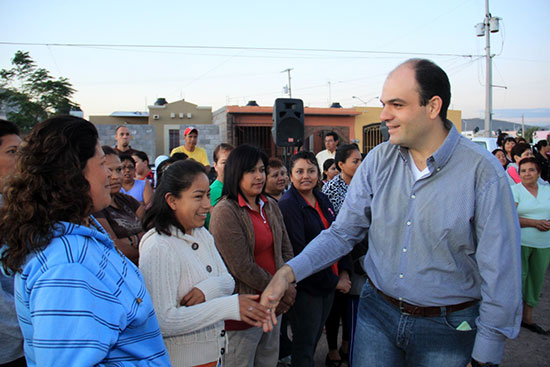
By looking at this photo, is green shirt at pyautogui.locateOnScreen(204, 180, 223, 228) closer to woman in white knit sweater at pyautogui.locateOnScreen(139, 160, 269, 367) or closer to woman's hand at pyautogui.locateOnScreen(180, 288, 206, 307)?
woman in white knit sweater at pyautogui.locateOnScreen(139, 160, 269, 367)

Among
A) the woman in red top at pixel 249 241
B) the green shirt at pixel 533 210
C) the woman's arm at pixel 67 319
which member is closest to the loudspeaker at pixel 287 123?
the green shirt at pixel 533 210

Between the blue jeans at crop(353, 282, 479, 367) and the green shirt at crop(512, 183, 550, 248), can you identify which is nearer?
the blue jeans at crop(353, 282, 479, 367)

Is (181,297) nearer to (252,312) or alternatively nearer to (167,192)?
(252,312)

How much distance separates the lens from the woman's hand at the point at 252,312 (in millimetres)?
1931

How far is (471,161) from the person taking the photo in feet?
5.77

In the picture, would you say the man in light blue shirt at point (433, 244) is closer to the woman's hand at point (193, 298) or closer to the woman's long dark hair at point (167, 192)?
the woman's hand at point (193, 298)

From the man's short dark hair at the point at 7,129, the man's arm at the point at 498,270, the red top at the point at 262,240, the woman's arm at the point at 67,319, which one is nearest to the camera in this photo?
the woman's arm at the point at 67,319

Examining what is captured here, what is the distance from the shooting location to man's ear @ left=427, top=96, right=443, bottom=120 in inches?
71.5

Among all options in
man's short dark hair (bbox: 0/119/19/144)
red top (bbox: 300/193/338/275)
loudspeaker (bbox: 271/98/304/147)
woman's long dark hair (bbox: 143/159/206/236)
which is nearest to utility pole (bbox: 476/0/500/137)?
loudspeaker (bbox: 271/98/304/147)

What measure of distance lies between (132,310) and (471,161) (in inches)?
62.0

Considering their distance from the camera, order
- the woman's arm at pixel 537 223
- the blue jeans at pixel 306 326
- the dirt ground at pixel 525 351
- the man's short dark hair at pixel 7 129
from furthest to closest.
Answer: the woman's arm at pixel 537 223 → the dirt ground at pixel 525 351 → the blue jeans at pixel 306 326 → the man's short dark hair at pixel 7 129

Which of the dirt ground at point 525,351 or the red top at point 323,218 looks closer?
the red top at point 323,218

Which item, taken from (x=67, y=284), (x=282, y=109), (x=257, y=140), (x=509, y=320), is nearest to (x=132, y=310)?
(x=67, y=284)

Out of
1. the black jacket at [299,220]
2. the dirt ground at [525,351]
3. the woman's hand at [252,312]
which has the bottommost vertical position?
the dirt ground at [525,351]
